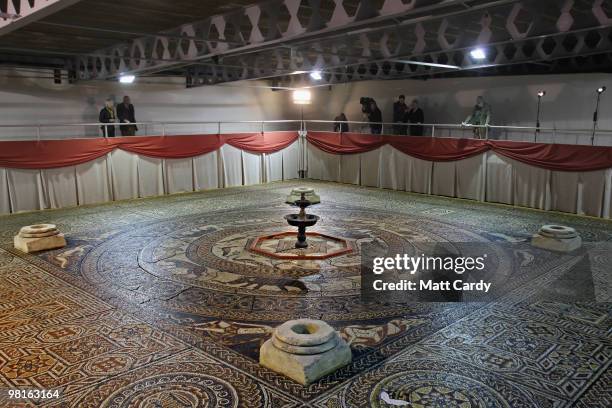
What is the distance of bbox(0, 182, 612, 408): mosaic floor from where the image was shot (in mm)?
3723

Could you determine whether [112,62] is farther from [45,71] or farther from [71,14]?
[71,14]

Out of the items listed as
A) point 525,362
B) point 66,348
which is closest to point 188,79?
point 66,348

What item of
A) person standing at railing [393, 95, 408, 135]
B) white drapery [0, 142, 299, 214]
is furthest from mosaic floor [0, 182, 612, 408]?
person standing at railing [393, 95, 408, 135]

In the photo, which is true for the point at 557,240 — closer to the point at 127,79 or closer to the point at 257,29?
the point at 257,29

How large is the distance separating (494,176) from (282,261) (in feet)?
21.5

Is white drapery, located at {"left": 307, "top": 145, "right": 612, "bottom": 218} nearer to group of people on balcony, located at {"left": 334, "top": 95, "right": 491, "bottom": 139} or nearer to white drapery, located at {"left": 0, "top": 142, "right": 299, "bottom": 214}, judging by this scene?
group of people on balcony, located at {"left": 334, "top": 95, "right": 491, "bottom": 139}

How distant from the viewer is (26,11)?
5.69 metres

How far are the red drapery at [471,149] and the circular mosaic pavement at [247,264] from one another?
3042 mm

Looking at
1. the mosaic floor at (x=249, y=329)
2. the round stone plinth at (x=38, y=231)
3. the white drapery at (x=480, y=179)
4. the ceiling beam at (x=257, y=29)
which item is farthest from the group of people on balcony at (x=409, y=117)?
the round stone plinth at (x=38, y=231)

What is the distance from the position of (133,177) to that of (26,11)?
6665 millimetres

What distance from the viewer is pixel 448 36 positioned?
10.0 m

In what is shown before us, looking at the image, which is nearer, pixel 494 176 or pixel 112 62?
pixel 494 176

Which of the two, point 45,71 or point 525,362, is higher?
point 45,71

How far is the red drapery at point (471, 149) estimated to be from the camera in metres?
9.89
